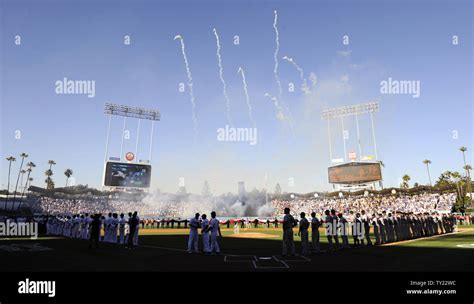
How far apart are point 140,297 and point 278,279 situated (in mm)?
4156

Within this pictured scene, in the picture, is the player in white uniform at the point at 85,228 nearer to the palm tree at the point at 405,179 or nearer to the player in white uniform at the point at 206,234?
the player in white uniform at the point at 206,234

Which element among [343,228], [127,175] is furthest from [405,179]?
[343,228]

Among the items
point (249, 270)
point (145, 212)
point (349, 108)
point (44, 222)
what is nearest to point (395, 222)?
point (249, 270)

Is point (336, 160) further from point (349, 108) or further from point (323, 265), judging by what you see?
point (323, 265)

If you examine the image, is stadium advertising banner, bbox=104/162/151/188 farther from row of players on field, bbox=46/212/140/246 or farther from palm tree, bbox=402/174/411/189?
palm tree, bbox=402/174/411/189

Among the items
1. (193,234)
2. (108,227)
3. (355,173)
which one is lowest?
(193,234)

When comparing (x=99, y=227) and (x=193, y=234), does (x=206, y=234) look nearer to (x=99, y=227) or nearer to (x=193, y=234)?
(x=193, y=234)

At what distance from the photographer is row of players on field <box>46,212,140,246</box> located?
20.3 m

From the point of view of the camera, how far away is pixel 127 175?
66375 millimetres

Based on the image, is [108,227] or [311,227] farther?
[108,227]

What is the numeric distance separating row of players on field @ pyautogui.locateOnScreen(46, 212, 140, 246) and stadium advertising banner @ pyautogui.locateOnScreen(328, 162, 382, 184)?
51.7m

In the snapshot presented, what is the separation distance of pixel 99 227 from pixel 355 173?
58696 mm

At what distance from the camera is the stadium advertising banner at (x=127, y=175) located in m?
64.3

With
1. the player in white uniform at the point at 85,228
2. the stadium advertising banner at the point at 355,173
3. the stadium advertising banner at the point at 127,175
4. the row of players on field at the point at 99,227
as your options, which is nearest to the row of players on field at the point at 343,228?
the row of players on field at the point at 99,227
